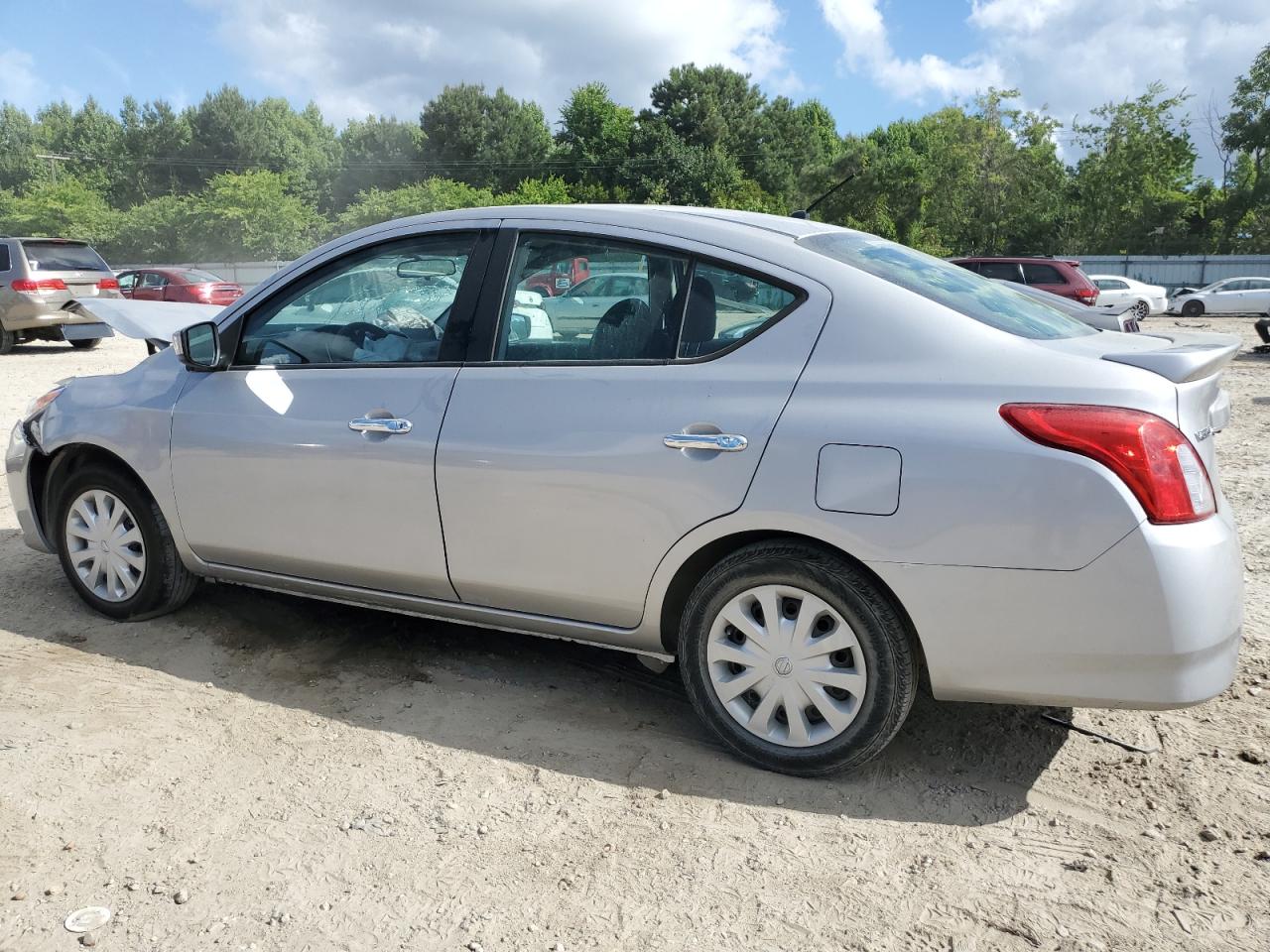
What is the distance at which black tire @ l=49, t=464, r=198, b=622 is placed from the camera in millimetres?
4328

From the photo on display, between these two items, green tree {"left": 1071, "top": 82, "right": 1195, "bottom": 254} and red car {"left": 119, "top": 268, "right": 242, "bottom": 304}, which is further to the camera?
green tree {"left": 1071, "top": 82, "right": 1195, "bottom": 254}

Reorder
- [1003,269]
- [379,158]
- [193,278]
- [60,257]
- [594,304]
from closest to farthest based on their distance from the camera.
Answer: [594,304] → [60,257] → [1003,269] → [193,278] → [379,158]

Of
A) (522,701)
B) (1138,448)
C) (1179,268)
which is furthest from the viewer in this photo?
(1179,268)

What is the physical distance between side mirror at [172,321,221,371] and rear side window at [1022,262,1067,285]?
66.2 ft

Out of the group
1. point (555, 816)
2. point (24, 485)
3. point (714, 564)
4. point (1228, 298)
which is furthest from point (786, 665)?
point (1228, 298)

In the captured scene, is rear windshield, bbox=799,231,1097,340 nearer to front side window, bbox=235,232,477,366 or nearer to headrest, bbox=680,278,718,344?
headrest, bbox=680,278,718,344

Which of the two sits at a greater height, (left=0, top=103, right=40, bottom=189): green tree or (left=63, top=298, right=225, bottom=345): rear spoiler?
(left=0, top=103, right=40, bottom=189): green tree

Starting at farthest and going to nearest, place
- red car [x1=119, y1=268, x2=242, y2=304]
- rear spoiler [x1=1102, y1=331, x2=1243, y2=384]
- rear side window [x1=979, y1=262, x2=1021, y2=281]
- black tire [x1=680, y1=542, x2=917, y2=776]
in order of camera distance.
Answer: red car [x1=119, y1=268, x2=242, y2=304] → rear side window [x1=979, y1=262, x2=1021, y2=281] → black tire [x1=680, y1=542, x2=917, y2=776] → rear spoiler [x1=1102, y1=331, x2=1243, y2=384]

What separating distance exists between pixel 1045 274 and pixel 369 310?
20500 mm

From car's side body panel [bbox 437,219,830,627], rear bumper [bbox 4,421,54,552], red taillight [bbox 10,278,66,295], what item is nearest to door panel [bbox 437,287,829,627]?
car's side body panel [bbox 437,219,830,627]

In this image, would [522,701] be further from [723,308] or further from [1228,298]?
[1228,298]

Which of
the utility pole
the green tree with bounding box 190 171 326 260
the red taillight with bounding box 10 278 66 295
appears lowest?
the red taillight with bounding box 10 278 66 295

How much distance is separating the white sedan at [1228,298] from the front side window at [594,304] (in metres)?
30.9

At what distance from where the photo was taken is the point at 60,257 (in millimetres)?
16109
